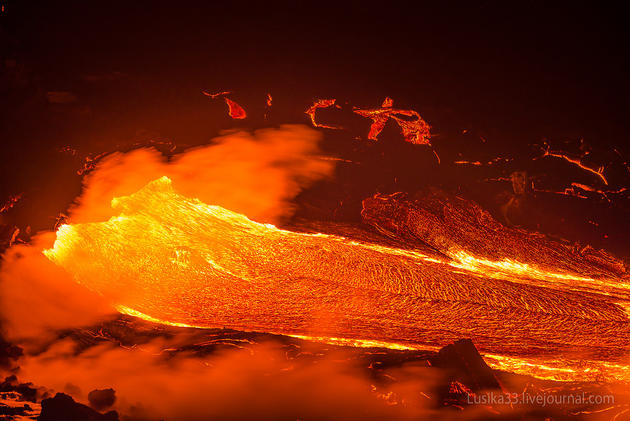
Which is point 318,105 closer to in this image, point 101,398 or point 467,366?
point 467,366

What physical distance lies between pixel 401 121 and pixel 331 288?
85cm

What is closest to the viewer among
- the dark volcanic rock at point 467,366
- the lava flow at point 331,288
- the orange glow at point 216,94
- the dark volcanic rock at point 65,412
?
the dark volcanic rock at point 65,412

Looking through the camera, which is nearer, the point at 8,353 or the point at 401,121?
the point at 8,353

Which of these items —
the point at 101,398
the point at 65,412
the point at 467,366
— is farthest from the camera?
the point at 467,366

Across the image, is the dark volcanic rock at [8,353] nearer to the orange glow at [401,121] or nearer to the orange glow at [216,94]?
the orange glow at [216,94]

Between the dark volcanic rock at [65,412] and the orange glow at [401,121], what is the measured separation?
1570 mm

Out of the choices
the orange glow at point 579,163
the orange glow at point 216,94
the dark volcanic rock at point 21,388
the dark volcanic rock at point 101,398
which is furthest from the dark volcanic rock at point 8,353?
the orange glow at point 579,163

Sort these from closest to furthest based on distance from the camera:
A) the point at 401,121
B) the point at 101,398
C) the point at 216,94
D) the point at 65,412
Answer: the point at 65,412 → the point at 101,398 → the point at 216,94 → the point at 401,121

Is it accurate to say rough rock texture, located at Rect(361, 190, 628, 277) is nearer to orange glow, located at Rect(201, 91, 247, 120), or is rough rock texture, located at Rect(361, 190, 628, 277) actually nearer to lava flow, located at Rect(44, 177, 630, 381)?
lava flow, located at Rect(44, 177, 630, 381)

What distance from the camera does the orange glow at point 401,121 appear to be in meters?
2.38

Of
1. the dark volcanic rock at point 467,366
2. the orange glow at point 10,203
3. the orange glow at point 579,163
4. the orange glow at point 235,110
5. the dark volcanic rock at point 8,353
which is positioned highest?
the orange glow at point 235,110

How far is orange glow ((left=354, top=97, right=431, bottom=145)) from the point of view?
2.38 m

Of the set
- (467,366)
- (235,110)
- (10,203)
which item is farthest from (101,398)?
(467,366)

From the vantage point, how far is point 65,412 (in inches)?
73.0
